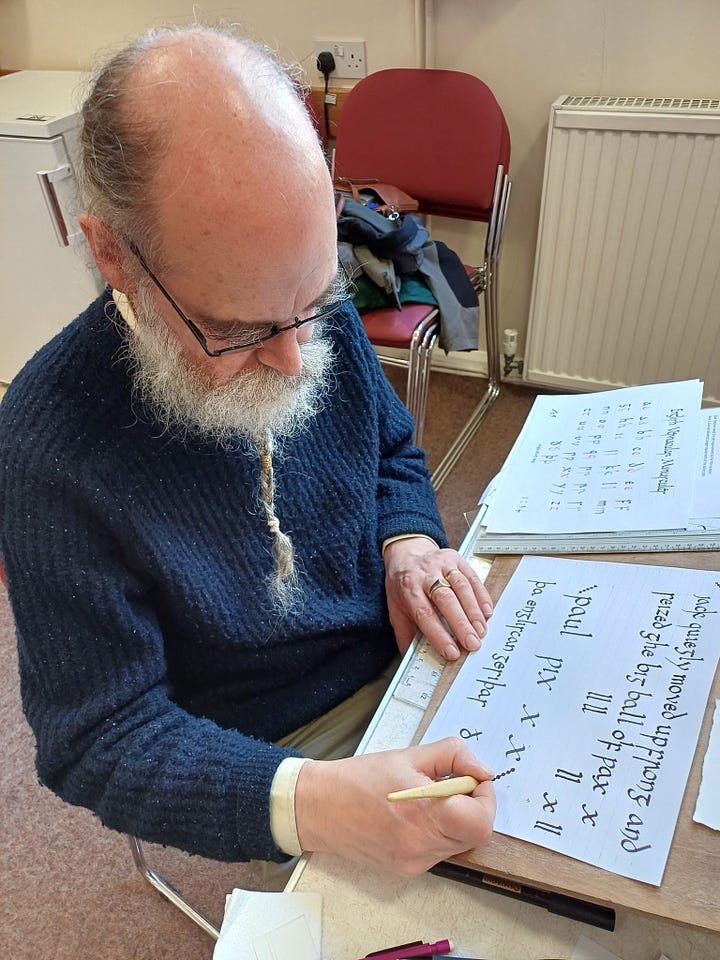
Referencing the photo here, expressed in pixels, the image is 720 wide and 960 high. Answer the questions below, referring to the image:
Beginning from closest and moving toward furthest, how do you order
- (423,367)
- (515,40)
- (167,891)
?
1. (167,891)
2. (423,367)
3. (515,40)

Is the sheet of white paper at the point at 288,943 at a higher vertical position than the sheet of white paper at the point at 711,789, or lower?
lower

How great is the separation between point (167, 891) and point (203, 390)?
103 centimetres

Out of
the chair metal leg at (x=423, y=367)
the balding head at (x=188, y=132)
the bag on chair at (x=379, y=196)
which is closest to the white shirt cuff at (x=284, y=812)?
the balding head at (x=188, y=132)

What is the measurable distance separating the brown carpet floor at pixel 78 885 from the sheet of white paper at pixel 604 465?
0.87 meters

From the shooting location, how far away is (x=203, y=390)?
0.76 meters

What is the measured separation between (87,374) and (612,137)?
1708 mm

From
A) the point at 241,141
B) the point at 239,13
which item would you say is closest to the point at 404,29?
the point at 239,13

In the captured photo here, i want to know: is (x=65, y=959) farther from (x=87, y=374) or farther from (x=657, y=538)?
(x=657, y=538)

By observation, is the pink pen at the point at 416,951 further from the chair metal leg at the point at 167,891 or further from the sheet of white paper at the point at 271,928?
the chair metal leg at the point at 167,891

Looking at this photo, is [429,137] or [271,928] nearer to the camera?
[271,928]

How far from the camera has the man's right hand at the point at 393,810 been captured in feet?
1.83

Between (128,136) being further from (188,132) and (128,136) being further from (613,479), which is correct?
(613,479)

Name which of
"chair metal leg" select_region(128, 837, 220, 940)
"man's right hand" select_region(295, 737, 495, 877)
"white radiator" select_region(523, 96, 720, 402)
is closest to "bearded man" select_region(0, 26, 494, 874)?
→ "man's right hand" select_region(295, 737, 495, 877)

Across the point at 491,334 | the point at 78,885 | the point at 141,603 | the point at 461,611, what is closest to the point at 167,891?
the point at 78,885
